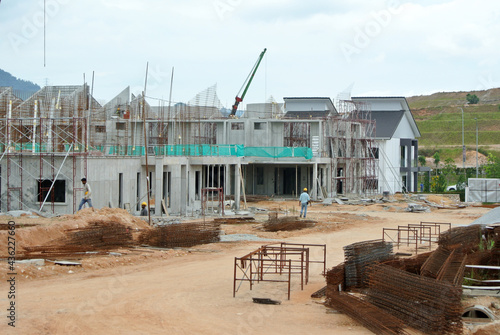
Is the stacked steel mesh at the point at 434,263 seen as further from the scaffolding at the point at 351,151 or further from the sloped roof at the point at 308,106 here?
the sloped roof at the point at 308,106

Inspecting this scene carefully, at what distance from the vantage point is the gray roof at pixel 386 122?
57.3m

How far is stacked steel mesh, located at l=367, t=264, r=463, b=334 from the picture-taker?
39.3 ft

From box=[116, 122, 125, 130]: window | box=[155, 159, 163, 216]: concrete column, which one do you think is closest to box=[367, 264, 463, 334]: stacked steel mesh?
box=[155, 159, 163, 216]: concrete column

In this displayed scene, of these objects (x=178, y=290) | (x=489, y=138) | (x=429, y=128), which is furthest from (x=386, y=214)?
(x=429, y=128)

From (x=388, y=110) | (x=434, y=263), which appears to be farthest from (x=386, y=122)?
(x=434, y=263)

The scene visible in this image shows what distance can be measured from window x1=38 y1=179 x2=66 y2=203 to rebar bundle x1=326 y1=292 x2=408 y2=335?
16.4m

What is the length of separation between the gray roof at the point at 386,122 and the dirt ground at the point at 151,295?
35153 millimetres

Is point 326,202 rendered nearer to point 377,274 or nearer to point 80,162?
point 80,162

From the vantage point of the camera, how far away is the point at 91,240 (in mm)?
20547

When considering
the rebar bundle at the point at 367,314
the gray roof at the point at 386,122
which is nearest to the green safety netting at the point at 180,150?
the rebar bundle at the point at 367,314

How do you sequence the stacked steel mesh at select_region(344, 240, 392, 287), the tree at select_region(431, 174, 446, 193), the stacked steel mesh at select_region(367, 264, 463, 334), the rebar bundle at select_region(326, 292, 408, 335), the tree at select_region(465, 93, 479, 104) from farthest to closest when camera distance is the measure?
1. the tree at select_region(465, 93, 479, 104)
2. the tree at select_region(431, 174, 446, 193)
3. the stacked steel mesh at select_region(344, 240, 392, 287)
4. the stacked steel mesh at select_region(367, 264, 463, 334)
5. the rebar bundle at select_region(326, 292, 408, 335)

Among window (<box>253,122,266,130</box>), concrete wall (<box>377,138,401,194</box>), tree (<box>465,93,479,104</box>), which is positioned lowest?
concrete wall (<box>377,138,401,194</box>)

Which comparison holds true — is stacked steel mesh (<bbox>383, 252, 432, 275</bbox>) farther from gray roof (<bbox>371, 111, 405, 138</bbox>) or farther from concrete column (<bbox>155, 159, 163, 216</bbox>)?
gray roof (<bbox>371, 111, 405, 138</bbox>)

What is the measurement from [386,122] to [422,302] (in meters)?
48.3
